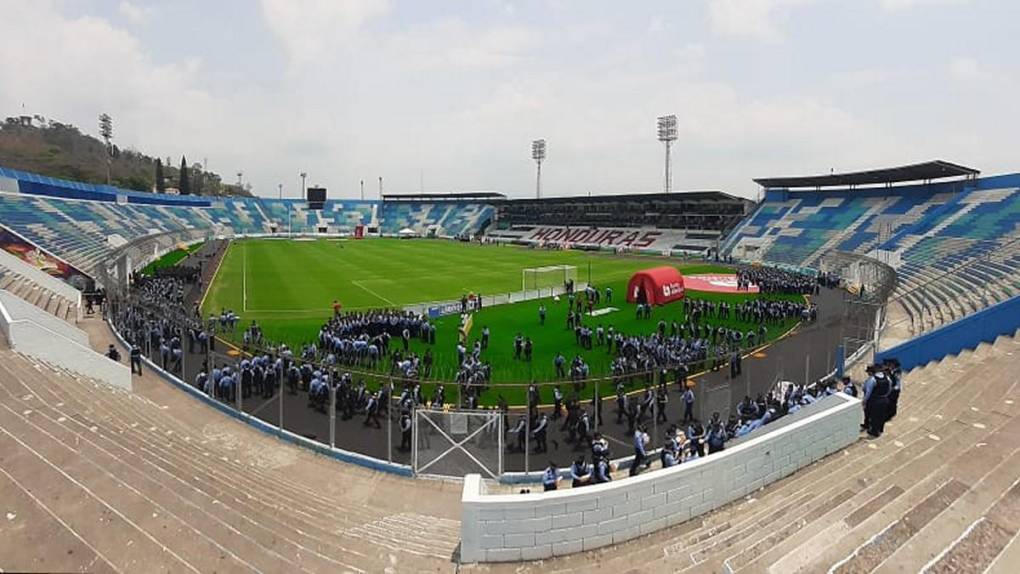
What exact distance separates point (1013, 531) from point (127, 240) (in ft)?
206

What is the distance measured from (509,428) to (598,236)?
7073cm

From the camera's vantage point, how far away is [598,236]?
81.8 meters

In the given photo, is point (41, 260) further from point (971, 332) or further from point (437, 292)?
point (971, 332)

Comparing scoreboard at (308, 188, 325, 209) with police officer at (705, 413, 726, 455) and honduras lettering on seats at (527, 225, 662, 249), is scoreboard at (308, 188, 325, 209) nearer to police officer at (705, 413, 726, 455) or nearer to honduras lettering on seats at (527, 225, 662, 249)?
honduras lettering on seats at (527, 225, 662, 249)

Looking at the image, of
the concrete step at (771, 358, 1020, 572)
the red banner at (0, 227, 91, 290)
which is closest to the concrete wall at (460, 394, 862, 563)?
the concrete step at (771, 358, 1020, 572)

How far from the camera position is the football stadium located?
19.9ft

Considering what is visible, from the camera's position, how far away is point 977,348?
1384 centimetres

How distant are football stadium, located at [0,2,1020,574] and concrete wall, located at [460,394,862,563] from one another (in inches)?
1.2

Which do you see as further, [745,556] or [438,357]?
[438,357]

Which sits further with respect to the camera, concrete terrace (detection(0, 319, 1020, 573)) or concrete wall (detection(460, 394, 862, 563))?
concrete wall (detection(460, 394, 862, 563))

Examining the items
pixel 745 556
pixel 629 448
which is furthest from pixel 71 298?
pixel 745 556

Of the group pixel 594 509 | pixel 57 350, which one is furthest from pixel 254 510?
pixel 57 350

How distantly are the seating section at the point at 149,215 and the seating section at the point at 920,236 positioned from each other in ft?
156

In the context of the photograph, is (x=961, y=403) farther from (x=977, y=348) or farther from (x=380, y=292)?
(x=380, y=292)
